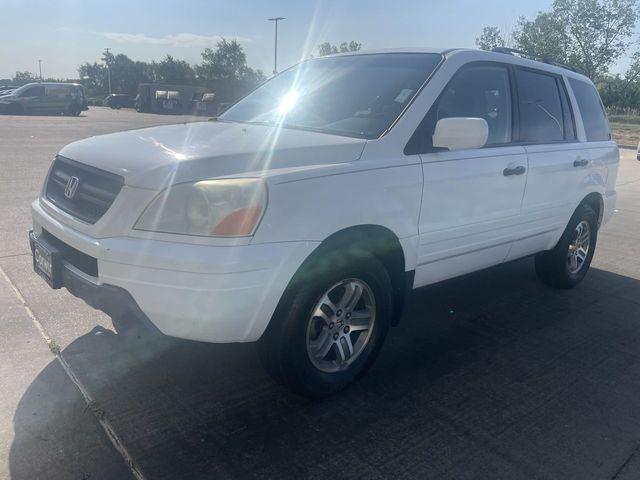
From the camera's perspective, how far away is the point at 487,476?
104 inches

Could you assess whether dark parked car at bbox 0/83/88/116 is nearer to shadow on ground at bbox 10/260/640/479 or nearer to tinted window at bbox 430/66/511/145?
shadow on ground at bbox 10/260/640/479

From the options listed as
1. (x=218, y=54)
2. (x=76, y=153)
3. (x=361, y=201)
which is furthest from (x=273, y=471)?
(x=218, y=54)

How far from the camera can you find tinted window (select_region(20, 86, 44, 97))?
105 ft

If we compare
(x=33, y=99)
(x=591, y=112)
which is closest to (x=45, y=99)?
(x=33, y=99)

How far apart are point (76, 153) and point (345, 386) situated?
Result: 2045 mm

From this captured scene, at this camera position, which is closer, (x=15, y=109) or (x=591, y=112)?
(x=591, y=112)

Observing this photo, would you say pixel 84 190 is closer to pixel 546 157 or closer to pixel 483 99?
pixel 483 99

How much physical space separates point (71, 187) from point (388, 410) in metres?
2.12

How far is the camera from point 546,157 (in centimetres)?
446

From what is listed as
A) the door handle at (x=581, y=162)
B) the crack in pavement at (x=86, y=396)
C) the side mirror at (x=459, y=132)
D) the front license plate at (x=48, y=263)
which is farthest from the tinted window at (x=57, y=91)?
the side mirror at (x=459, y=132)

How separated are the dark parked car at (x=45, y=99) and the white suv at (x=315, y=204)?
32.1 m

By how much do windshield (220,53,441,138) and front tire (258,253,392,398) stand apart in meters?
0.84

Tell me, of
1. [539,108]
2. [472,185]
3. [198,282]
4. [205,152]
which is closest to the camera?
[198,282]

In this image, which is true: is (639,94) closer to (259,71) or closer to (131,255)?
(259,71)
